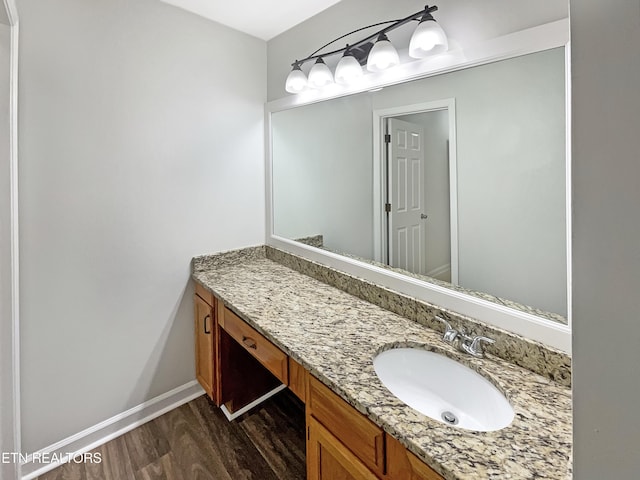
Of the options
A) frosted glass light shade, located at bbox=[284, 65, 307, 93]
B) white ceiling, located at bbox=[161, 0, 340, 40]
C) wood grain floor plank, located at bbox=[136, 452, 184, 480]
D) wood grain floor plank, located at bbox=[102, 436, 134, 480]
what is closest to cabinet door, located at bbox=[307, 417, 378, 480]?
wood grain floor plank, located at bbox=[136, 452, 184, 480]

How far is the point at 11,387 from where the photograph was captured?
4.82 ft

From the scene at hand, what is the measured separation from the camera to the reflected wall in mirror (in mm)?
1092

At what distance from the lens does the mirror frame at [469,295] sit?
Answer: 1.03 meters

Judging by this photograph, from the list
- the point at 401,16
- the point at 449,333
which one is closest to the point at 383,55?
the point at 401,16

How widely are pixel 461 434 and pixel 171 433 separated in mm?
1685

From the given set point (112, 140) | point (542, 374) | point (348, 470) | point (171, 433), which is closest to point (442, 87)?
point (542, 374)

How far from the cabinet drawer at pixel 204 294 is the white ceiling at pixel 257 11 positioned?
158cm

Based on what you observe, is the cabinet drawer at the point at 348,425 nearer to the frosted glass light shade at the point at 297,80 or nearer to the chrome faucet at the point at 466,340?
the chrome faucet at the point at 466,340

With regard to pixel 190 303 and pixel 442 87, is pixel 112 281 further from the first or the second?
pixel 442 87

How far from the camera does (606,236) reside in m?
0.38

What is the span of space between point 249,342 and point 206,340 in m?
0.56

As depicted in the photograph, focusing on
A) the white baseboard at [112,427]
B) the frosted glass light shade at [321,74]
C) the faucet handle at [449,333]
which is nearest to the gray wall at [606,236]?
the faucet handle at [449,333]

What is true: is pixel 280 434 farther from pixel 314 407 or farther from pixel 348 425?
pixel 348 425

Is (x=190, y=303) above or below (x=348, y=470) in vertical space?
above
